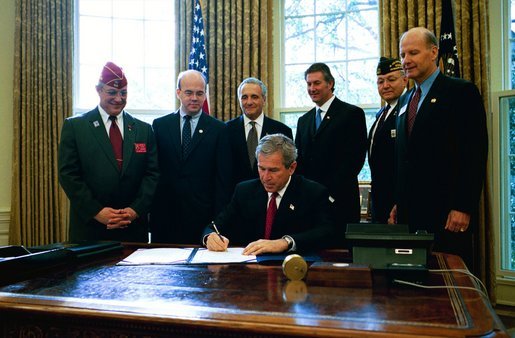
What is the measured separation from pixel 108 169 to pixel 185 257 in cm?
112

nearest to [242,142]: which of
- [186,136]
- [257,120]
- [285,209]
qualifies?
[257,120]

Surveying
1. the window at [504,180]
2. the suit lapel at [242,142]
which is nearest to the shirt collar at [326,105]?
the suit lapel at [242,142]

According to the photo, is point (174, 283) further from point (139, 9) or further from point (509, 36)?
point (139, 9)

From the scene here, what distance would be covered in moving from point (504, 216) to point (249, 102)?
8.35 feet

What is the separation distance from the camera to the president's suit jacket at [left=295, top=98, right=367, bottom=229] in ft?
10.0

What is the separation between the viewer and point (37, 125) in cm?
498

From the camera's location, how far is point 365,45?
16.4 ft

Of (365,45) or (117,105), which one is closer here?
(117,105)

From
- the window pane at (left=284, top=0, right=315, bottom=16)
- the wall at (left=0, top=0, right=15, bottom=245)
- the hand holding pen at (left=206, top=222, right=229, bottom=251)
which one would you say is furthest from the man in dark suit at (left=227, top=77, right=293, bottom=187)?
the wall at (left=0, top=0, right=15, bottom=245)

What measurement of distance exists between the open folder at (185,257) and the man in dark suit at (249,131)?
1.09 metres

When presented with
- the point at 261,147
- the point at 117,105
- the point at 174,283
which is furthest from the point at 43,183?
the point at 174,283

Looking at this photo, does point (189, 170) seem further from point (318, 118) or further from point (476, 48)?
point (476, 48)

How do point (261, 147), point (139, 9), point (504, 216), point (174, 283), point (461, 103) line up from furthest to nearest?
point (139, 9)
point (504, 216)
point (461, 103)
point (261, 147)
point (174, 283)

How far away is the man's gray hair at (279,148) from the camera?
2.30 metres
